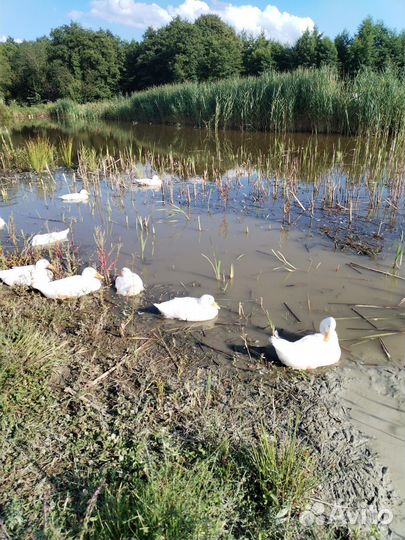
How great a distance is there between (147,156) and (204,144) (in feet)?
10.2

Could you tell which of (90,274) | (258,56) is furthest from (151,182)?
(258,56)

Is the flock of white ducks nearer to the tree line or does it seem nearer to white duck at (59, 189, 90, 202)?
white duck at (59, 189, 90, 202)

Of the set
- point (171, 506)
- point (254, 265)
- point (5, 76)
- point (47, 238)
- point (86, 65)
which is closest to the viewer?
point (171, 506)

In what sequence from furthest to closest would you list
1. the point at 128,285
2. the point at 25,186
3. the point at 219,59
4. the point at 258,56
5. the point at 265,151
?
the point at 219,59, the point at 258,56, the point at 265,151, the point at 25,186, the point at 128,285

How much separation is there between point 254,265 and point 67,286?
246 cm

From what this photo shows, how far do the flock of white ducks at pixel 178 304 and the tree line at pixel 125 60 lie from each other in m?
38.9

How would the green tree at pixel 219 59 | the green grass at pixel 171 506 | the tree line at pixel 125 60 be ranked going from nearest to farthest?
the green grass at pixel 171 506 < the green tree at pixel 219 59 < the tree line at pixel 125 60

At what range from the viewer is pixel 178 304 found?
14.8ft

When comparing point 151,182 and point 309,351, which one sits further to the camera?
point 151,182

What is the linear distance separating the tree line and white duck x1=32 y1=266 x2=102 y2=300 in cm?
3908

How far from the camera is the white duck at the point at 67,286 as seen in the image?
489cm

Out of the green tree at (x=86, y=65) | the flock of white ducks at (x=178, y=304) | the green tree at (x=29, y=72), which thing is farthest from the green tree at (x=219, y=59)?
the flock of white ducks at (x=178, y=304)

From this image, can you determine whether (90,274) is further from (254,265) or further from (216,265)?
(254,265)

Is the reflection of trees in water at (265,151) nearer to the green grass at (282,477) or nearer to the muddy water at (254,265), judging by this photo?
the muddy water at (254,265)
